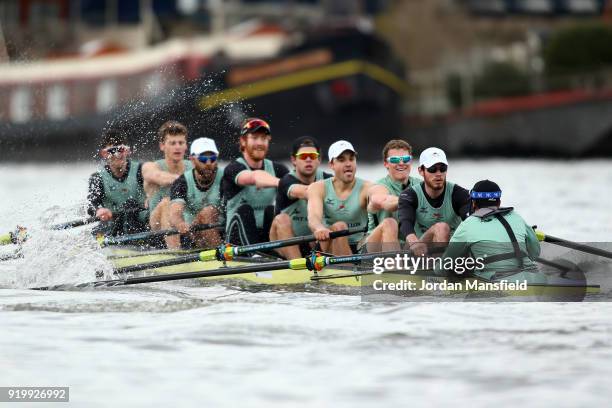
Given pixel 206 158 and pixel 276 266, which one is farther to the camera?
pixel 206 158

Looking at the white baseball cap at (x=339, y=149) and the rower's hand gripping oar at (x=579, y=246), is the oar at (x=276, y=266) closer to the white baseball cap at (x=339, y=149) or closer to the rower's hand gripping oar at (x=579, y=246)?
the white baseball cap at (x=339, y=149)

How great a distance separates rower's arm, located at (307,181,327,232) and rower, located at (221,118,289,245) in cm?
95

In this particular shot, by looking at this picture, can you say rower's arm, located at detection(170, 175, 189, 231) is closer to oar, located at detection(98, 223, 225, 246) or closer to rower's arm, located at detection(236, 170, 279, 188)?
oar, located at detection(98, 223, 225, 246)

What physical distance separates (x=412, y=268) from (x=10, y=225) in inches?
330

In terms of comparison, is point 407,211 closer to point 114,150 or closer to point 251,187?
point 251,187

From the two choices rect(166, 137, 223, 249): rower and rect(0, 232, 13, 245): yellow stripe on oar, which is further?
rect(0, 232, 13, 245): yellow stripe on oar

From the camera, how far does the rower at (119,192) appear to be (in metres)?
16.0

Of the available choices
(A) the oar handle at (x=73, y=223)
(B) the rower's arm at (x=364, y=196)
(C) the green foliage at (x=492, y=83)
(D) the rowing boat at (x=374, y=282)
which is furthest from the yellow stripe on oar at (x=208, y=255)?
(C) the green foliage at (x=492, y=83)

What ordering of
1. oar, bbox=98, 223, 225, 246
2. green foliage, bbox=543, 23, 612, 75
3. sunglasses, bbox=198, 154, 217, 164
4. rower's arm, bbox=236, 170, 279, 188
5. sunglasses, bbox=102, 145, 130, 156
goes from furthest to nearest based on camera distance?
green foliage, bbox=543, 23, 612, 75, sunglasses, bbox=102, 145, 130, 156, oar, bbox=98, 223, 225, 246, sunglasses, bbox=198, 154, 217, 164, rower's arm, bbox=236, 170, 279, 188

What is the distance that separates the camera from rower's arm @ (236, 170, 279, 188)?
560 inches

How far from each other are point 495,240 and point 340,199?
2.95m

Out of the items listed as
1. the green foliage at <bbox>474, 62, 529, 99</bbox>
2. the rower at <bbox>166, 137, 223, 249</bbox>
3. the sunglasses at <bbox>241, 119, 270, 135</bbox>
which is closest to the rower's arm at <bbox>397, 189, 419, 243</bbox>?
the sunglasses at <bbox>241, 119, 270, 135</bbox>

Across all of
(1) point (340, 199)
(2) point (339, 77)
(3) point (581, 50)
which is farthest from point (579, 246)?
(3) point (581, 50)

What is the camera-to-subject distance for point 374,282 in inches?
460
